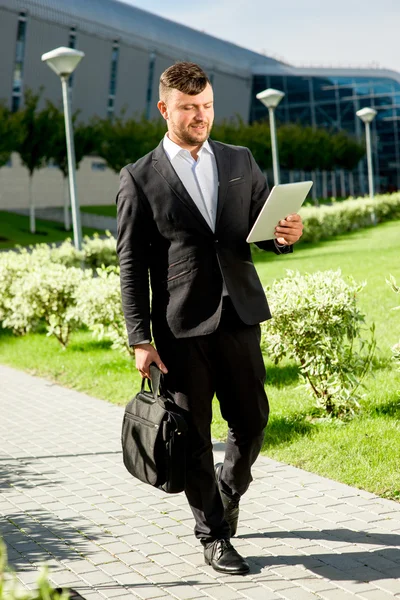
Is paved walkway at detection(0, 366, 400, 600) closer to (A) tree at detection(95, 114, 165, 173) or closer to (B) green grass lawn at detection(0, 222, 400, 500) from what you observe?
(B) green grass lawn at detection(0, 222, 400, 500)

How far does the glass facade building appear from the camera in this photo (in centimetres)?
6450

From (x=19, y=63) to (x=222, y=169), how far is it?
45710mm

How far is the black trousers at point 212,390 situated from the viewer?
3.87 metres

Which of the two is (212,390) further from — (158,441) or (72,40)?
(72,40)

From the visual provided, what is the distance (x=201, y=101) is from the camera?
12.3 feet

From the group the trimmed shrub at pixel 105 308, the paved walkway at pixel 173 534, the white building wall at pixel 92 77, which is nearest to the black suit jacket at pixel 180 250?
the paved walkway at pixel 173 534

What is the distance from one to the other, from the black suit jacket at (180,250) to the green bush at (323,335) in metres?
2.57

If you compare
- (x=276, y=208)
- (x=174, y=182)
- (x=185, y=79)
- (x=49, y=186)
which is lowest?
(x=276, y=208)

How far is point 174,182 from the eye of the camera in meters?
3.90

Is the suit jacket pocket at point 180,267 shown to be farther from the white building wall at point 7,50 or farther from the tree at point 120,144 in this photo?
the white building wall at point 7,50

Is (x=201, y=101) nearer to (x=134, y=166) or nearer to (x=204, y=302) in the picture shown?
(x=134, y=166)

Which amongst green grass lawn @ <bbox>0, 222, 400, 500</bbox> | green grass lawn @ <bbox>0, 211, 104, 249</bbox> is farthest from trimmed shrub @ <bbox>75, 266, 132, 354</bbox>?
green grass lawn @ <bbox>0, 211, 104, 249</bbox>

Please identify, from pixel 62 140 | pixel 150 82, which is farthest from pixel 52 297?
pixel 150 82

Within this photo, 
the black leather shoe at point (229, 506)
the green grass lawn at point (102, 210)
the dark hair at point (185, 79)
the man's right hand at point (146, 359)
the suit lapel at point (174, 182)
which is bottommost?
the black leather shoe at point (229, 506)
